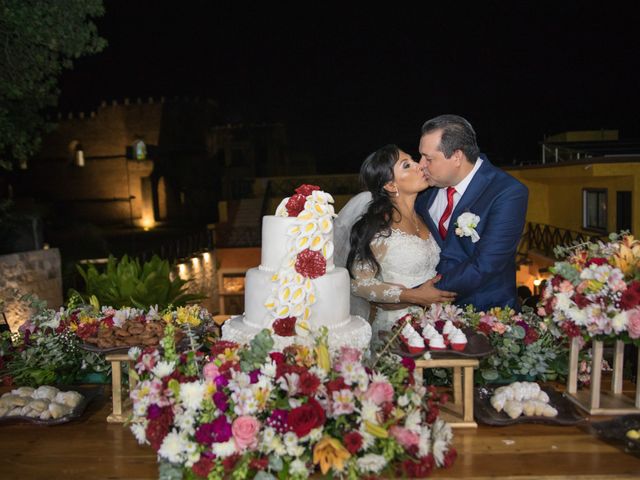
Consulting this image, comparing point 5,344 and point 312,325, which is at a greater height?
point 312,325

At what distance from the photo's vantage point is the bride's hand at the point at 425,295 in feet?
13.1

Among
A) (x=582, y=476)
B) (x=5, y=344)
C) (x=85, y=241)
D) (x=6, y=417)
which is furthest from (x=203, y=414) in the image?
(x=85, y=241)

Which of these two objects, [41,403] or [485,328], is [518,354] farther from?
[41,403]

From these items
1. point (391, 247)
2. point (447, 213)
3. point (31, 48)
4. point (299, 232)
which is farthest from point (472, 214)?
point (31, 48)

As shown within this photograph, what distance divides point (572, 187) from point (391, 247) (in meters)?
14.2

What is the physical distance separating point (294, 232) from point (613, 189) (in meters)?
12.7

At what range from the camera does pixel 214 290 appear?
19.8 meters

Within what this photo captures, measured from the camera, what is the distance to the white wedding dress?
13.0ft

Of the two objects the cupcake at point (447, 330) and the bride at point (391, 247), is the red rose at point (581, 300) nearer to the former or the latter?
Result: the cupcake at point (447, 330)

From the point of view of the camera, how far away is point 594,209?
1488 cm

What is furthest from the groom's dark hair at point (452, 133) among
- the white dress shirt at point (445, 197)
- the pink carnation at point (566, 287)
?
the pink carnation at point (566, 287)

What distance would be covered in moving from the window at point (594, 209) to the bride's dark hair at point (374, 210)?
39.0 feet

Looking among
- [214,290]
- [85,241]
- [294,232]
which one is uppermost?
[294,232]

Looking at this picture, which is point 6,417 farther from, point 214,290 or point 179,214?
point 179,214
